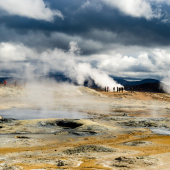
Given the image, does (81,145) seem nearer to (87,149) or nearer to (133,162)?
(87,149)

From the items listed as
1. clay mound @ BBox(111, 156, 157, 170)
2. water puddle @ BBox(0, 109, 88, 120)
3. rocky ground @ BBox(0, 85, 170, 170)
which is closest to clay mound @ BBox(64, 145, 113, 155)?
rocky ground @ BBox(0, 85, 170, 170)

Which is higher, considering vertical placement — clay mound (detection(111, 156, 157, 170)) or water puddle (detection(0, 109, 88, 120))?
water puddle (detection(0, 109, 88, 120))

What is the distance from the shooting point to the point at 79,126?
42.7 ft

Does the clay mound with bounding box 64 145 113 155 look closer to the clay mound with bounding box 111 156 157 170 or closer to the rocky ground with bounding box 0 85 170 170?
the rocky ground with bounding box 0 85 170 170

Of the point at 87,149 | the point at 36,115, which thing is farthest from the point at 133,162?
the point at 36,115

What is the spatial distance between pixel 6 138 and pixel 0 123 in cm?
380

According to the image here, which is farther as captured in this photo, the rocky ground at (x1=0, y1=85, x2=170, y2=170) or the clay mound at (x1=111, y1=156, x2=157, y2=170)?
the rocky ground at (x1=0, y1=85, x2=170, y2=170)

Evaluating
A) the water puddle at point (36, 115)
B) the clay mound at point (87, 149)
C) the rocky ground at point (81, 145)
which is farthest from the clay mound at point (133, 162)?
the water puddle at point (36, 115)

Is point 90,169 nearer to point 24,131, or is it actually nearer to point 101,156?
point 101,156

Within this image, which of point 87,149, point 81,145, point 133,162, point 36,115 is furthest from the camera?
point 36,115

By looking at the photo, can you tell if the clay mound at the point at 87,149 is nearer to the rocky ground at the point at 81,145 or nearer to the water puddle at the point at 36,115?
the rocky ground at the point at 81,145

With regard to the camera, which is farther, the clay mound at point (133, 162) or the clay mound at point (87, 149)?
the clay mound at point (87, 149)

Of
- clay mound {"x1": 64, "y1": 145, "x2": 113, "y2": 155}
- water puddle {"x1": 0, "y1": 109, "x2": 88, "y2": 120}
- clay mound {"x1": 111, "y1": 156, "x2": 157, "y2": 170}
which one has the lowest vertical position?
clay mound {"x1": 64, "y1": 145, "x2": 113, "y2": 155}

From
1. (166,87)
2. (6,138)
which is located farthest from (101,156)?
(166,87)
